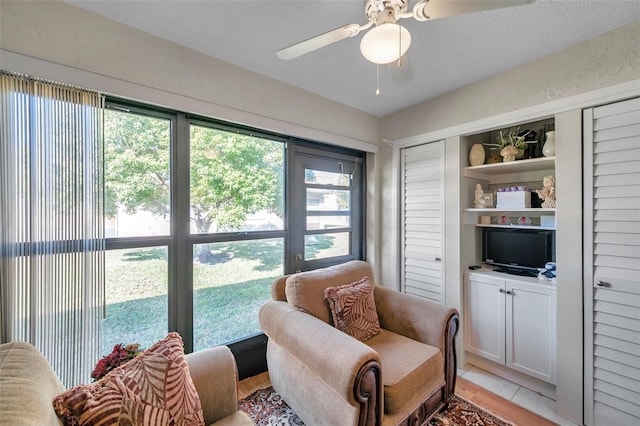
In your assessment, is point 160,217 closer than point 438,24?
No

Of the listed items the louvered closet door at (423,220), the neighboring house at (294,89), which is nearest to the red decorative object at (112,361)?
the neighboring house at (294,89)

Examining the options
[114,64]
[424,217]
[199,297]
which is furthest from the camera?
[424,217]

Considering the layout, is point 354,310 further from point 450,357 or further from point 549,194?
point 549,194

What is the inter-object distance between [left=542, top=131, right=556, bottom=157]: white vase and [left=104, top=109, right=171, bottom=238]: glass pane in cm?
277

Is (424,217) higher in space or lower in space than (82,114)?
lower

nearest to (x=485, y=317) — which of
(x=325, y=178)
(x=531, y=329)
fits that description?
(x=531, y=329)

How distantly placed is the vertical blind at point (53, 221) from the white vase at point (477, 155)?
2.79 meters

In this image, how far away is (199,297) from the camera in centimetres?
193

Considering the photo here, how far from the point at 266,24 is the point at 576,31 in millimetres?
1896

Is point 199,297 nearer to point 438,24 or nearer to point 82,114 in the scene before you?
point 82,114

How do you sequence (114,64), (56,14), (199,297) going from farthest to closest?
(199,297) → (114,64) → (56,14)

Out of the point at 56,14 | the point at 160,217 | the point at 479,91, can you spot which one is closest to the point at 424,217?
the point at 479,91

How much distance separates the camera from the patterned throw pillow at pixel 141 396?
0.80 m

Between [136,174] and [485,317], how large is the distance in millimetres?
2902
